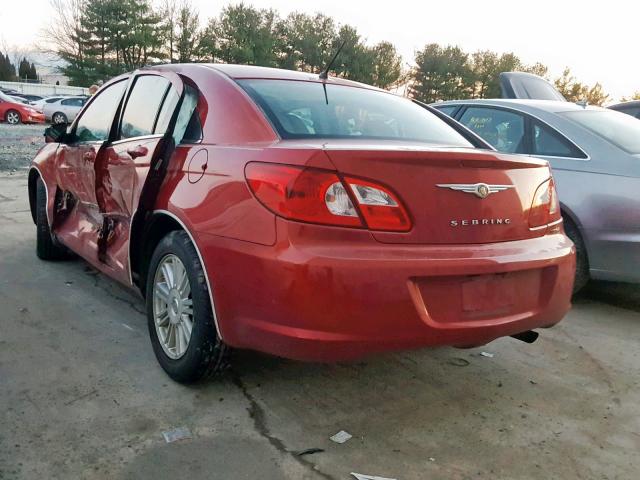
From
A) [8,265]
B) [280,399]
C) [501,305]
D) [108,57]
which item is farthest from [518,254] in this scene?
[108,57]

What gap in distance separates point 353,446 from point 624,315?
2.81 m

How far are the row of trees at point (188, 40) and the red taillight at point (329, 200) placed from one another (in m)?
47.4

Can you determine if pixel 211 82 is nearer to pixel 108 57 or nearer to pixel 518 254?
pixel 518 254

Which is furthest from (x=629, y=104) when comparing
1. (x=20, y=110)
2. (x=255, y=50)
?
(x=255, y=50)

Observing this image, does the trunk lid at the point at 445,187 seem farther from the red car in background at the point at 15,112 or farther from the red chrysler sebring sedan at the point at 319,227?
the red car in background at the point at 15,112

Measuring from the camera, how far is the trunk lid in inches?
90.2

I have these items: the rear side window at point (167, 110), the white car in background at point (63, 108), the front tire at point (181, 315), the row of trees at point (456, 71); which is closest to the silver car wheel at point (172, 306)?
the front tire at point (181, 315)

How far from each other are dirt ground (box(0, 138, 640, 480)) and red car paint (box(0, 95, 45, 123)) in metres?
22.4

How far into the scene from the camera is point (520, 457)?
236 centimetres

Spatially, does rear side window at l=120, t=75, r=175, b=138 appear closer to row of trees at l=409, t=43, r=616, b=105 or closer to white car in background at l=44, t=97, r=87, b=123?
white car in background at l=44, t=97, r=87, b=123

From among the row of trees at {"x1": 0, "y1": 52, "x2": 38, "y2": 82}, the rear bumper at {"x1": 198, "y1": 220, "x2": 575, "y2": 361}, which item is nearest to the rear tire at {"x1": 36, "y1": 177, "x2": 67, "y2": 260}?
the rear bumper at {"x1": 198, "y1": 220, "x2": 575, "y2": 361}

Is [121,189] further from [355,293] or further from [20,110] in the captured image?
[20,110]

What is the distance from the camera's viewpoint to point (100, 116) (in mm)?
4082

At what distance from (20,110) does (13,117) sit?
1.37ft
